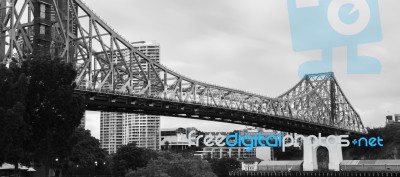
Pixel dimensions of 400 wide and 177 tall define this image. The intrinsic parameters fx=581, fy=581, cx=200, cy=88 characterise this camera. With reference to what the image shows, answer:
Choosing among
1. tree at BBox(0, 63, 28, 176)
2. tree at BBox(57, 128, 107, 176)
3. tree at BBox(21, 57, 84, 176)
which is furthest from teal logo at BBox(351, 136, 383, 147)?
tree at BBox(0, 63, 28, 176)

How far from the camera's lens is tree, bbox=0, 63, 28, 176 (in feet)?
133

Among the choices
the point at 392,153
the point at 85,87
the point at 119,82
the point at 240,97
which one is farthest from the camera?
the point at 392,153

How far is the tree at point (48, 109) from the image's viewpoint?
4550 cm

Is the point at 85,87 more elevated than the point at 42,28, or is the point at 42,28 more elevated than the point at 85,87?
the point at 42,28

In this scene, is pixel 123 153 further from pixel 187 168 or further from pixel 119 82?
pixel 187 168

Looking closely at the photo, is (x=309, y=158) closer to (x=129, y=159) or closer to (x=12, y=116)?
(x=129, y=159)

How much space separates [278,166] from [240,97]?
2993cm

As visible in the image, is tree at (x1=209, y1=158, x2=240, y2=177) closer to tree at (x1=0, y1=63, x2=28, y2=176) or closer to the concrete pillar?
the concrete pillar

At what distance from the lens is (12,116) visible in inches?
1594

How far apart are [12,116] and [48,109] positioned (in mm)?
5096

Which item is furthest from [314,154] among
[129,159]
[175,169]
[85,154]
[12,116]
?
[12,116]

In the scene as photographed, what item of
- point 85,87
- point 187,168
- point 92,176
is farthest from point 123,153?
point 187,168

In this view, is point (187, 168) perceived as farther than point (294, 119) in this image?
No

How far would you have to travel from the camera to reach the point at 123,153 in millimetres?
103062
